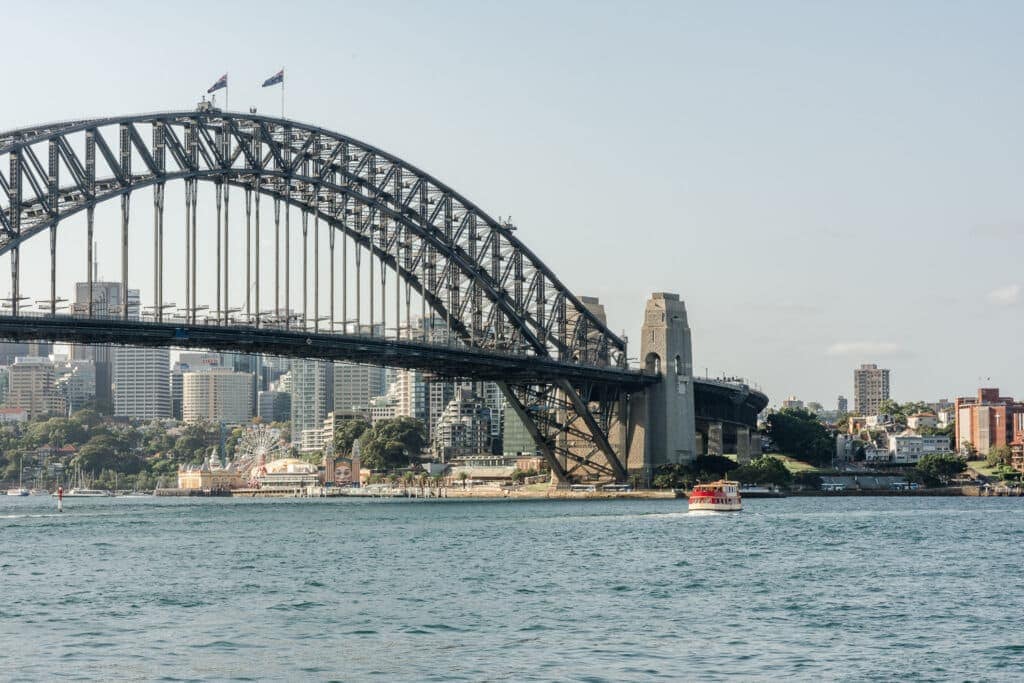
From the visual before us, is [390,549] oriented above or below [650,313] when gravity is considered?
below

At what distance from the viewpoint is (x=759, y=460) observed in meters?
154

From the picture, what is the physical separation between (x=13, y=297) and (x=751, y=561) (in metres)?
46.0

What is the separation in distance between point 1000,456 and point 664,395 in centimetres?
6058

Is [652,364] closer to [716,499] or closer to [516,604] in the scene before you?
[716,499]

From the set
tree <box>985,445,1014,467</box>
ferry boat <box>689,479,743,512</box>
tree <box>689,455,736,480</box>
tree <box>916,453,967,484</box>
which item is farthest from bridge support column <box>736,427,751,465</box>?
ferry boat <box>689,479,743,512</box>

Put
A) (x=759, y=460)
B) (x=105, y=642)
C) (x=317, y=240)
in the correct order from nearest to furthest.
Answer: (x=105, y=642)
(x=317, y=240)
(x=759, y=460)

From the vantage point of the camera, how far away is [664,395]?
463ft

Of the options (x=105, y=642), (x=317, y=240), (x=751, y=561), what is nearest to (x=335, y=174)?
(x=317, y=240)

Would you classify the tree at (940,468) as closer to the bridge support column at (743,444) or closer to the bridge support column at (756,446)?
the bridge support column at (756,446)

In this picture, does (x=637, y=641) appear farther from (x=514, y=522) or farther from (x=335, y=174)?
(x=335, y=174)

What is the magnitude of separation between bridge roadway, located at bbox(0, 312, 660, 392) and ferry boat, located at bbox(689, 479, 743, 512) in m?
22.2

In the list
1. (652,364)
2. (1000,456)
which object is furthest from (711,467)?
(1000,456)

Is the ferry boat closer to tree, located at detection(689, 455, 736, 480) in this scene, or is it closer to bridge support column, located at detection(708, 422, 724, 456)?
tree, located at detection(689, 455, 736, 480)

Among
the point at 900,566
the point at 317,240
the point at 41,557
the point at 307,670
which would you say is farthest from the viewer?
the point at 317,240
